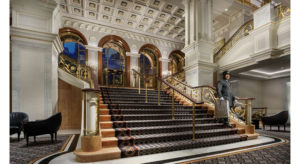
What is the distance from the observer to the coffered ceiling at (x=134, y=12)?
8461 mm

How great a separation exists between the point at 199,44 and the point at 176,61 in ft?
18.6

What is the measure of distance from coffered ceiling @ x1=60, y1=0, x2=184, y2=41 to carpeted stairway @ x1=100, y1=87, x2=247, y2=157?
577 cm

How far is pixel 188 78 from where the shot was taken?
26.2 ft

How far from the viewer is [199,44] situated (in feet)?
24.4

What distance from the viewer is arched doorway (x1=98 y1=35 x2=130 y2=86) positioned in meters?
10.4

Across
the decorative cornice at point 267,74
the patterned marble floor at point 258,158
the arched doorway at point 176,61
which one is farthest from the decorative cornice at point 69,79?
the decorative cornice at point 267,74

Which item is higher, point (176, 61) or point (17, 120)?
point (176, 61)

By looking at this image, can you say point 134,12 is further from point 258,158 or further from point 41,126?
point 258,158

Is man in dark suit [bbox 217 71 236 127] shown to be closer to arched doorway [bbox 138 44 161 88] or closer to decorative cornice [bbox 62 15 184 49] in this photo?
arched doorway [bbox 138 44 161 88]

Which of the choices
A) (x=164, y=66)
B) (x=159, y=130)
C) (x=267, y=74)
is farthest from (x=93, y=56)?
(x=267, y=74)

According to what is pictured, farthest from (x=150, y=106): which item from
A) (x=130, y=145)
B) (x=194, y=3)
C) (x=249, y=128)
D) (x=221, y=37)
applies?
(x=221, y=37)

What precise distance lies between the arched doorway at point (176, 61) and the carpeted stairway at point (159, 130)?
7.36 m

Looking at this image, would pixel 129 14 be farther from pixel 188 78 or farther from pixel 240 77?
pixel 240 77

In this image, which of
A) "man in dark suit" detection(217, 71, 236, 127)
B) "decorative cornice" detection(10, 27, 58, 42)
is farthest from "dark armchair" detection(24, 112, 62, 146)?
"man in dark suit" detection(217, 71, 236, 127)
